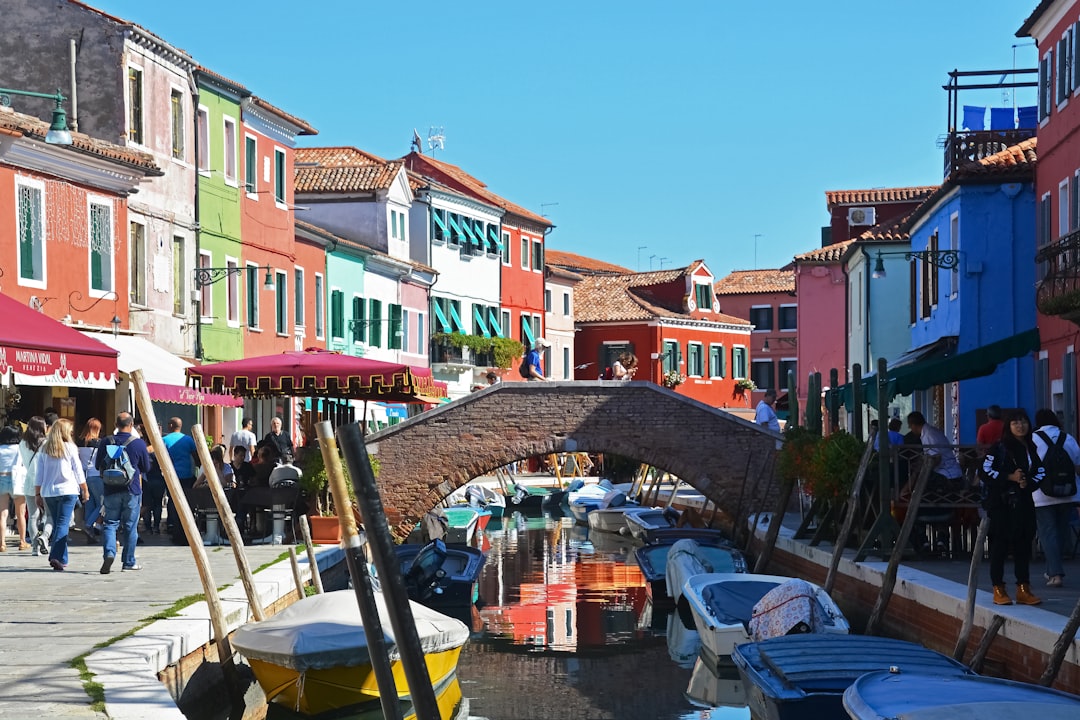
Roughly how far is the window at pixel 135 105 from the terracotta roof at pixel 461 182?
23187mm

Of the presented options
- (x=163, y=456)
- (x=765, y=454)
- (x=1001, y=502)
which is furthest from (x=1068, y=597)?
(x=765, y=454)

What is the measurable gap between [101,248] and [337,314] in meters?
14.4

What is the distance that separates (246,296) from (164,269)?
436cm

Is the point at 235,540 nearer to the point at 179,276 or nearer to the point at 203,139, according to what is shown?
the point at 179,276

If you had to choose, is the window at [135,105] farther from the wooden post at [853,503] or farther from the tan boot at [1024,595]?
the tan boot at [1024,595]

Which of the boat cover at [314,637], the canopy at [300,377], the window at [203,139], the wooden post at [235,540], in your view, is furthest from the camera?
the window at [203,139]

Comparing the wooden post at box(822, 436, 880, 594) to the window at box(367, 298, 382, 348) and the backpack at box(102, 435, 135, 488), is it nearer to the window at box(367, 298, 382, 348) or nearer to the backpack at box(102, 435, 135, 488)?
the backpack at box(102, 435, 135, 488)

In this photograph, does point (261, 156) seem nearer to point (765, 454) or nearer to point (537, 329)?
point (765, 454)

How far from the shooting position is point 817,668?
1108 cm

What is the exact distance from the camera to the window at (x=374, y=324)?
132ft

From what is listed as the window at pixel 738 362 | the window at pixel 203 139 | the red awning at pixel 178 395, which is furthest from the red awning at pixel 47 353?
the window at pixel 738 362

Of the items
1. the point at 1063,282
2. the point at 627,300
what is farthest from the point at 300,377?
the point at 627,300

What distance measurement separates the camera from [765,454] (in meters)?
25.6

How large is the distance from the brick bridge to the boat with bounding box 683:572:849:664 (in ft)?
26.7
